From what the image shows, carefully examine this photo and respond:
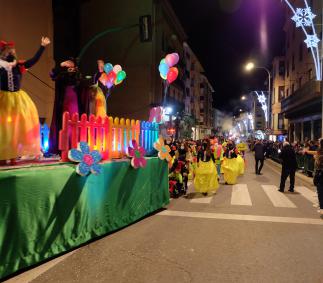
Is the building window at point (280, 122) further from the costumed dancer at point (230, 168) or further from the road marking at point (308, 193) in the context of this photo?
the road marking at point (308, 193)

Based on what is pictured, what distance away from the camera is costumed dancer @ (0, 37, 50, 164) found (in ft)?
18.0

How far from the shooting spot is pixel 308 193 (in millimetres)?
11305

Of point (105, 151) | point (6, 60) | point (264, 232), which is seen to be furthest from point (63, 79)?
point (264, 232)

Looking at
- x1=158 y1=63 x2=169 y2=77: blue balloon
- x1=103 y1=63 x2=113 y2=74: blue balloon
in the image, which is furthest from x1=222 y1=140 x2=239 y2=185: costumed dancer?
x1=103 y1=63 x2=113 y2=74: blue balloon

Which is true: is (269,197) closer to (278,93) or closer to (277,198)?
(277,198)

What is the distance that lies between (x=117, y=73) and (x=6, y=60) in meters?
7.19

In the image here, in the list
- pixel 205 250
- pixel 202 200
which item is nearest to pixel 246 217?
pixel 202 200

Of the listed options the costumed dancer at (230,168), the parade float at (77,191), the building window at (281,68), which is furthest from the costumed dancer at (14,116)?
the building window at (281,68)

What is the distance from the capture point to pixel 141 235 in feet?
20.5

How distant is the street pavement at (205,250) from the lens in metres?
4.40

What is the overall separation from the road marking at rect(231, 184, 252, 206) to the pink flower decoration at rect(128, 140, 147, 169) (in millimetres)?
3321

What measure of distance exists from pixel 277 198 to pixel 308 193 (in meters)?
1.69

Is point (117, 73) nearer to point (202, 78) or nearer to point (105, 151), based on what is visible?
point (105, 151)

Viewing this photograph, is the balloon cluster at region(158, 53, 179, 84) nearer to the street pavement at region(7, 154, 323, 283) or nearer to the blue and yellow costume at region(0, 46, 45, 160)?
the street pavement at region(7, 154, 323, 283)
